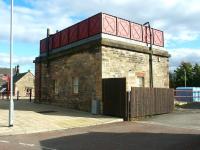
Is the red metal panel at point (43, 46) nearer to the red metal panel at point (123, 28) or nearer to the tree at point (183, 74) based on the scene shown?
the red metal panel at point (123, 28)

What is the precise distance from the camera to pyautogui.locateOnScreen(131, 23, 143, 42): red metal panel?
954 inches

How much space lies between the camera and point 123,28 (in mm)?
23547

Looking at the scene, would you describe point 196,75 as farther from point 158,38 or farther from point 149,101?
point 149,101

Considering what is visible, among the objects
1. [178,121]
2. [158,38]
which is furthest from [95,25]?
[178,121]

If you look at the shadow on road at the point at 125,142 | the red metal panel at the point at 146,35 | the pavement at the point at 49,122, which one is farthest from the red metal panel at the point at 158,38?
the shadow on road at the point at 125,142

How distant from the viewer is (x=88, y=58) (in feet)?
73.8

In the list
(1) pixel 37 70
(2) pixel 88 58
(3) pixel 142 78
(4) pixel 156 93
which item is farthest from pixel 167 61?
(1) pixel 37 70

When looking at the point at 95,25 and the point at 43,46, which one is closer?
the point at 95,25

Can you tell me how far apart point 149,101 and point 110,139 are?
8.79 meters

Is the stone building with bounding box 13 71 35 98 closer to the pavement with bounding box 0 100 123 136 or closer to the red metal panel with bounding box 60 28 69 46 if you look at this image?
the red metal panel with bounding box 60 28 69 46

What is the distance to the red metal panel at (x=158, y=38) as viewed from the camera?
86.4 ft

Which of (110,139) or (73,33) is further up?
(73,33)

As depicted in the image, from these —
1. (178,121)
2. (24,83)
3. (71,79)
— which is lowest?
(178,121)

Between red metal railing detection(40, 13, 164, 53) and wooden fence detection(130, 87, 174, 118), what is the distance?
4.37 meters
